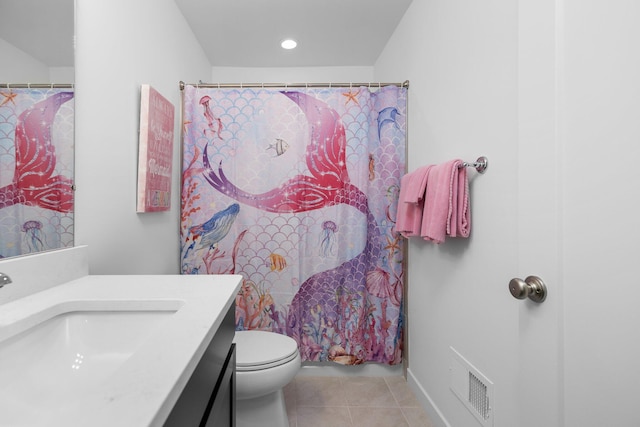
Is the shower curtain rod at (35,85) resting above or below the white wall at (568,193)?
above

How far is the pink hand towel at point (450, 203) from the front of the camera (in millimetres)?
1251

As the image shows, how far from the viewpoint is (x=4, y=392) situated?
531mm

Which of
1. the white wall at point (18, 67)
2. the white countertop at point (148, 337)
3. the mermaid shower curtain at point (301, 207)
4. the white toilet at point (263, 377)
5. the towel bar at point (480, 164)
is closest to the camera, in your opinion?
the white countertop at point (148, 337)

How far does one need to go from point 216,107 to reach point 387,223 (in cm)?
127

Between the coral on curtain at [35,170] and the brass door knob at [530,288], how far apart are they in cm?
129

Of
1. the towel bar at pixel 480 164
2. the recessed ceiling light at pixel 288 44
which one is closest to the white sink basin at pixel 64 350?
the towel bar at pixel 480 164

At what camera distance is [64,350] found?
2.38ft

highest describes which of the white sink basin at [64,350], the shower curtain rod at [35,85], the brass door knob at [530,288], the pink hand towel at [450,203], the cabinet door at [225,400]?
the shower curtain rod at [35,85]

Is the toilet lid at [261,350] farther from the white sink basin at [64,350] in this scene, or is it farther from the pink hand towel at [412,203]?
the pink hand towel at [412,203]

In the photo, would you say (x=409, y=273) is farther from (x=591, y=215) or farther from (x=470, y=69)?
(x=591, y=215)

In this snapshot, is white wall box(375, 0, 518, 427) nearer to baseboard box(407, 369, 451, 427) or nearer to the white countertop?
baseboard box(407, 369, 451, 427)

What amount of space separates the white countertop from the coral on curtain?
0.51 ft

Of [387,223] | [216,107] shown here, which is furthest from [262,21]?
[387,223]

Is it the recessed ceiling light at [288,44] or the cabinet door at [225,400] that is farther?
the recessed ceiling light at [288,44]
